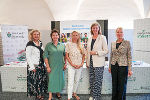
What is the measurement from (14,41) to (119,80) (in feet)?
13.7

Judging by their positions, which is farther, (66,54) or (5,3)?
(5,3)

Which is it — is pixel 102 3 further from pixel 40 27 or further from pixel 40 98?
pixel 40 98

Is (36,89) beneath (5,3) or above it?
beneath

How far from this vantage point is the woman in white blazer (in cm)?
220

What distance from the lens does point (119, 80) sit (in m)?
2.14

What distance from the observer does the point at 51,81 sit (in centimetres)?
238

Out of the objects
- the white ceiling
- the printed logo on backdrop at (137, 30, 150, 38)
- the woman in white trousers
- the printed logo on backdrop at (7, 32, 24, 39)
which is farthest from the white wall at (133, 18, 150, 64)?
the printed logo on backdrop at (7, 32, 24, 39)

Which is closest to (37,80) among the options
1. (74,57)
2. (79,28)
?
(74,57)

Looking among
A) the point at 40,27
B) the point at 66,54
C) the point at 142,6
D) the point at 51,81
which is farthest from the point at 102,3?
the point at 51,81

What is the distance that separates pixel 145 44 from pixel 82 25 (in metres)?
2.36

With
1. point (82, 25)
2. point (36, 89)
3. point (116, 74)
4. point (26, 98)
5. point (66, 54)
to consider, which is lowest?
point (26, 98)

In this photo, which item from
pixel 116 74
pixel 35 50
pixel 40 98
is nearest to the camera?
pixel 116 74

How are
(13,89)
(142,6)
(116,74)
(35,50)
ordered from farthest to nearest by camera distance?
(142,6) → (13,89) → (35,50) → (116,74)

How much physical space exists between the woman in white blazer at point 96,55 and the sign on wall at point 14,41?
3227 millimetres
